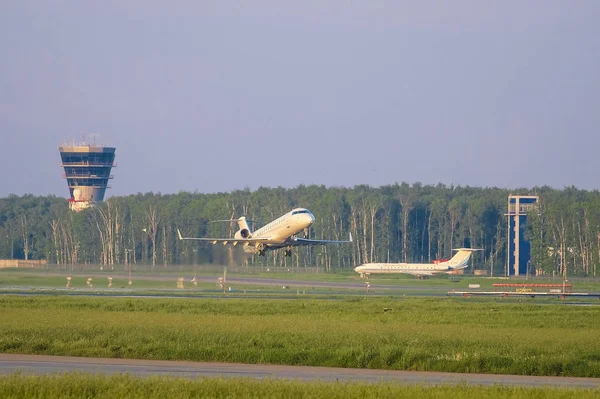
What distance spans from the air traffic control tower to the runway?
156 metres

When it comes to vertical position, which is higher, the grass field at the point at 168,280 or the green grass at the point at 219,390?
the green grass at the point at 219,390

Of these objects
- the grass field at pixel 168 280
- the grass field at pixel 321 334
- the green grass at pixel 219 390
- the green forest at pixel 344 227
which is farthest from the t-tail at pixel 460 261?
the green grass at pixel 219 390

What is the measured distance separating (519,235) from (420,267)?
109ft

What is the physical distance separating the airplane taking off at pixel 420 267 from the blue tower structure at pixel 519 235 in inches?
1057

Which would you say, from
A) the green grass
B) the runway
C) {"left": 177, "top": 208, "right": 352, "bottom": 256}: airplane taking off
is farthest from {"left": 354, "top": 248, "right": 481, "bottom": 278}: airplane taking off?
the green grass

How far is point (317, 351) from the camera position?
110 ft

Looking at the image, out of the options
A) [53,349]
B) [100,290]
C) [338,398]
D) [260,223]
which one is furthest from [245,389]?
[260,223]

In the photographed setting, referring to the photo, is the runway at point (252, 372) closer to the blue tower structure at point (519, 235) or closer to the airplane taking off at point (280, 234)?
the airplane taking off at point (280, 234)

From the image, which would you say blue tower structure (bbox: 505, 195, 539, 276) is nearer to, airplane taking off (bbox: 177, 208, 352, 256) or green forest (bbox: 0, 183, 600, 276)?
green forest (bbox: 0, 183, 600, 276)

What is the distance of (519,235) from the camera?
139 meters

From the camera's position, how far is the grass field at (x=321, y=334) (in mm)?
32469

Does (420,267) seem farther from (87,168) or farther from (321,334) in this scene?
(87,168)

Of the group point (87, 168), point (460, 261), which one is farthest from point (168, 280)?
point (87, 168)

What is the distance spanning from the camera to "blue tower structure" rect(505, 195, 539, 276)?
454 feet
